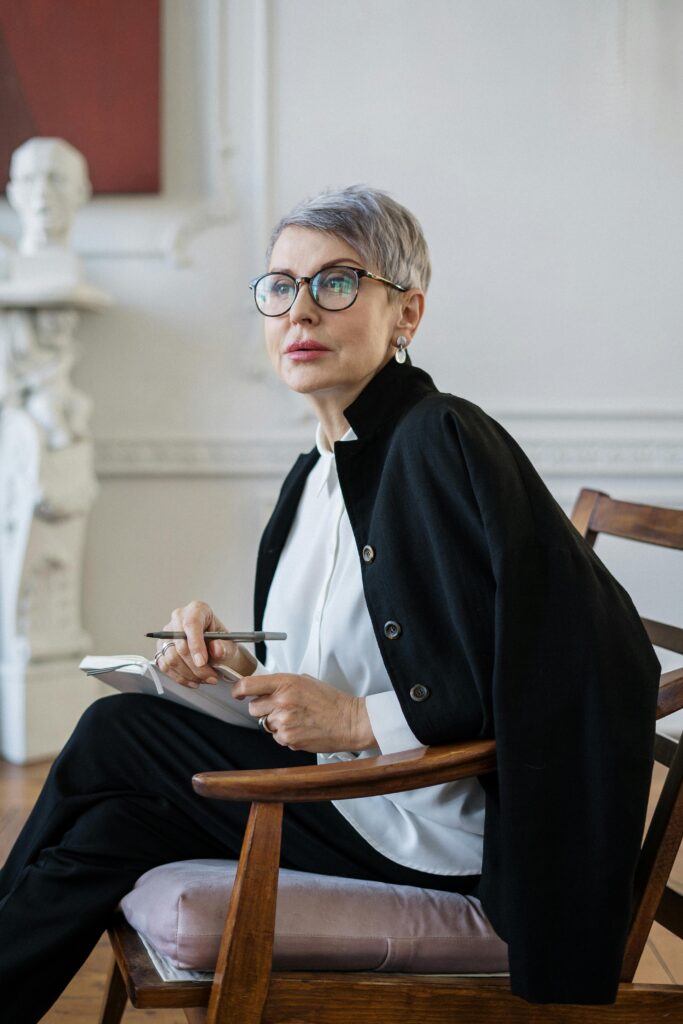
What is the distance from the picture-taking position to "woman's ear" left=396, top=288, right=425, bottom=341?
1667 millimetres

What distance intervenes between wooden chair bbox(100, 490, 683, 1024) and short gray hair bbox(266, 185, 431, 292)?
2.43ft

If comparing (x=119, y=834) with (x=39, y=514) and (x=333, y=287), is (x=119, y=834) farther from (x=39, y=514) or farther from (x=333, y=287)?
(x=39, y=514)

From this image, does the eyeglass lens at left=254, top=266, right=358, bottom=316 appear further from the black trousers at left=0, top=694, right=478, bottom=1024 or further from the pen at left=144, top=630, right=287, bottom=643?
the black trousers at left=0, top=694, right=478, bottom=1024

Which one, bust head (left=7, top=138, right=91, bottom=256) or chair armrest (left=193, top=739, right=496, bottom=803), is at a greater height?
bust head (left=7, top=138, right=91, bottom=256)

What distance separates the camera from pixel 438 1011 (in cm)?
121

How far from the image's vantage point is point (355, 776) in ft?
3.78

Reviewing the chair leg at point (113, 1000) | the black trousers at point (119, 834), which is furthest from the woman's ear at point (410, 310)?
the chair leg at point (113, 1000)

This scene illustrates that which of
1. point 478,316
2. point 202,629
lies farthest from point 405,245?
point 478,316

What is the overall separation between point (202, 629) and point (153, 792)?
25 cm

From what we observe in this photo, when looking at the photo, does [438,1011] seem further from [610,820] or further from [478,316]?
[478,316]

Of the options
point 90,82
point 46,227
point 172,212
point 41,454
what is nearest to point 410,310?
point 41,454

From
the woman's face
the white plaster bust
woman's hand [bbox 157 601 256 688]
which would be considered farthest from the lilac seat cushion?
the white plaster bust

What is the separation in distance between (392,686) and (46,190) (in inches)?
102

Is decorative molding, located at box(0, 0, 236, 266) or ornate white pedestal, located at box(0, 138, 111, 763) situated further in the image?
decorative molding, located at box(0, 0, 236, 266)
